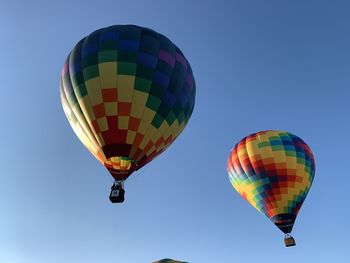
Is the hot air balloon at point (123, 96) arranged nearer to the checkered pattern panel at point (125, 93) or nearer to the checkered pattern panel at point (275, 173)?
the checkered pattern panel at point (125, 93)

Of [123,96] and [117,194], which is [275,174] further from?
[123,96]

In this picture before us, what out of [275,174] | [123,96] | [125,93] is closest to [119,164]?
[123,96]

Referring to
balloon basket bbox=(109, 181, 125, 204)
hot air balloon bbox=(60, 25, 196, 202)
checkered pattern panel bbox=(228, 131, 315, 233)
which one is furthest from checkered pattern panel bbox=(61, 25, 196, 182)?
checkered pattern panel bbox=(228, 131, 315, 233)

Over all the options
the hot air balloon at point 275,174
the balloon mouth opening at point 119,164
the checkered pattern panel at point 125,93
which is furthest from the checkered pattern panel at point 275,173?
the balloon mouth opening at point 119,164

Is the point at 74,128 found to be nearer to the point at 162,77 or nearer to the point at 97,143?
the point at 97,143

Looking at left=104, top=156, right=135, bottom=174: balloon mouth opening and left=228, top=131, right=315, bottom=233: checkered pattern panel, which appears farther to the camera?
left=228, top=131, right=315, bottom=233: checkered pattern panel

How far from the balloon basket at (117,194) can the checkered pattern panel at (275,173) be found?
33.5 ft

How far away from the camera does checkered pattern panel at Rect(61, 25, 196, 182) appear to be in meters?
14.3

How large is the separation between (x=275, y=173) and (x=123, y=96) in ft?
37.4

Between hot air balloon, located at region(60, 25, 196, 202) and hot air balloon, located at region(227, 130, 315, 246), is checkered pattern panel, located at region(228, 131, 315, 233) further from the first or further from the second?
hot air balloon, located at region(60, 25, 196, 202)

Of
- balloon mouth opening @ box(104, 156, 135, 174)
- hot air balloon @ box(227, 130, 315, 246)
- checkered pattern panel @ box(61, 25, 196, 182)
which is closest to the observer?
checkered pattern panel @ box(61, 25, 196, 182)

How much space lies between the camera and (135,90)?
1450cm

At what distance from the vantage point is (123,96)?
47.1 ft

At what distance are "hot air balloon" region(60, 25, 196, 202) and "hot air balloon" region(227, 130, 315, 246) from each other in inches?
332
